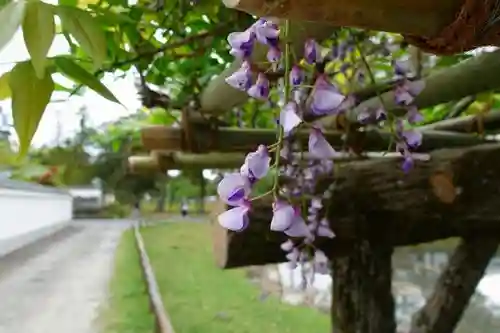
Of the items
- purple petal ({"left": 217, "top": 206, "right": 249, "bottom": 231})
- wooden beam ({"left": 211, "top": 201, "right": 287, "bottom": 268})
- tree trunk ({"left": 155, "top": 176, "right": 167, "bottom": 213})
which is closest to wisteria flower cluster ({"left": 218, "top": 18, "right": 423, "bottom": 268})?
purple petal ({"left": 217, "top": 206, "right": 249, "bottom": 231})

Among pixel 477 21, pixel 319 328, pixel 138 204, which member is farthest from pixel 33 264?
pixel 477 21

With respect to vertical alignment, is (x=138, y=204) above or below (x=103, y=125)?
below

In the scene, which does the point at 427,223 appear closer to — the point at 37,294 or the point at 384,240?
the point at 384,240

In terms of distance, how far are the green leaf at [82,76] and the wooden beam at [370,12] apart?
114mm

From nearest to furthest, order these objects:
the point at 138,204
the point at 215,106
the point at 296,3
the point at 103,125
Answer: the point at 296,3
the point at 215,106
the point at 103,125
the point at 138,204

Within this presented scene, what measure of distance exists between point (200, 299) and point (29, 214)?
1.20 ft

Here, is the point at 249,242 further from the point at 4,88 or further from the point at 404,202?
the point at 4,88

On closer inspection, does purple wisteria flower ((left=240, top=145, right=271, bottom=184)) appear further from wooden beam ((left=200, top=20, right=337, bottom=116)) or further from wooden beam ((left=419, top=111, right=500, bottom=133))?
wooden beam ((left=419, top=111, right=500, bottom=133))

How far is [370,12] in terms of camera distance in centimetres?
18

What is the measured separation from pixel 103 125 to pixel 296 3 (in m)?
1.10

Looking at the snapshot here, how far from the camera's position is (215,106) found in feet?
2.54

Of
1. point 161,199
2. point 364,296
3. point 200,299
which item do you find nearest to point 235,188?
point 364,296

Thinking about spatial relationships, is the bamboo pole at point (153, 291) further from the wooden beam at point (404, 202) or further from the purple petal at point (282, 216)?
the purple petal at point (282, 216)

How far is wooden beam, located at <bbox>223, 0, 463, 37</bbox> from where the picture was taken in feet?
0.57
